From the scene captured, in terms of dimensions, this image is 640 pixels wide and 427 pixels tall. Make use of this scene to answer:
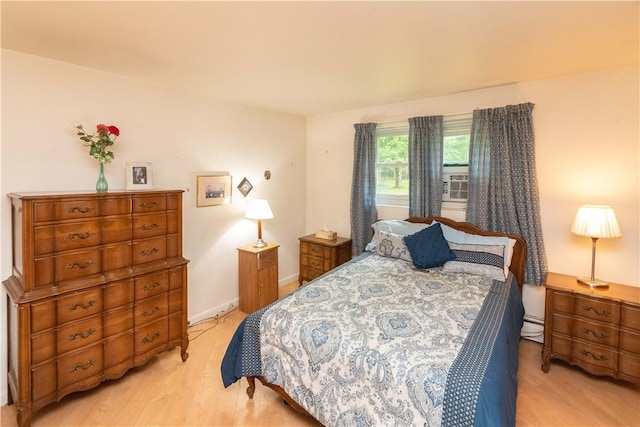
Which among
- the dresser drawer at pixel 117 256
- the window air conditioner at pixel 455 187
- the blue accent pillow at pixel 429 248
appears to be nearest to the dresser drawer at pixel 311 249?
the blue accent pillow at pixel 429 248

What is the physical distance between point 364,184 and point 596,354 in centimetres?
268

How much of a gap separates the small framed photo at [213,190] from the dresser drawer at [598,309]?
3.48 metres

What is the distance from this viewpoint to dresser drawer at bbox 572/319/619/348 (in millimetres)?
2330

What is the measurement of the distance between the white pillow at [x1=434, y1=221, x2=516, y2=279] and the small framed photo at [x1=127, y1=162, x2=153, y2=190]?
2911 millimetres

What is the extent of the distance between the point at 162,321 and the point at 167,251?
0.58 metres

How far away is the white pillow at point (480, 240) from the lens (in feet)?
9.50

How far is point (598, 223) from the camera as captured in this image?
2.44 meters

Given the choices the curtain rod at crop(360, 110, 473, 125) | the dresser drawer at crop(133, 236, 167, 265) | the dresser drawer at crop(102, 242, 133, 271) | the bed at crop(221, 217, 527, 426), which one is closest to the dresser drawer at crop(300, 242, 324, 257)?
the bed at crop(221, 217, 527, 426)

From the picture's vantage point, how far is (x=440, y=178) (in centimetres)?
344

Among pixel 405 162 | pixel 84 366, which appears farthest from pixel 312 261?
pixel 84 366

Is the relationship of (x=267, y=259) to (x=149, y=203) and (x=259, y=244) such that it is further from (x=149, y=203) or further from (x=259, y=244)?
(x=149, y=203)

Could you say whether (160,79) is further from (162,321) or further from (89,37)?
(162,321)

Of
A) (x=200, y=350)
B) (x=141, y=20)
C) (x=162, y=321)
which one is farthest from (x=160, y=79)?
(x=200, y=350)

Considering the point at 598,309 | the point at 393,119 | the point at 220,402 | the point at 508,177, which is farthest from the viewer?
the point at 393,119
